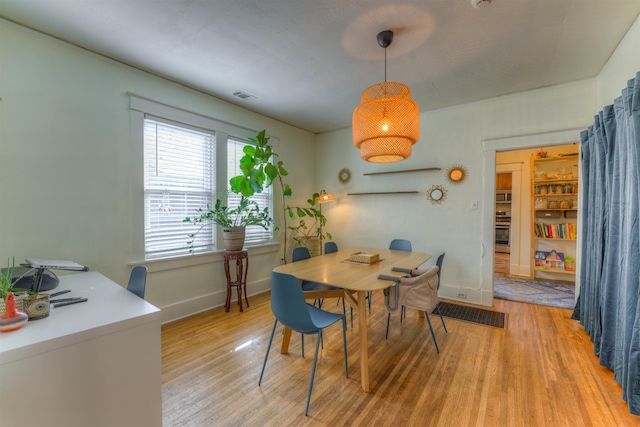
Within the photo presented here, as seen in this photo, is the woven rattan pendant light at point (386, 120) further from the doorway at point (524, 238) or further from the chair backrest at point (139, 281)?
the doorway at point (524, 238)

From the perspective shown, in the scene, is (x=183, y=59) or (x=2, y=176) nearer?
(x=2, y=176)

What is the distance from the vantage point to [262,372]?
1.97 metres

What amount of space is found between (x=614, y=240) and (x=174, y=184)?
167 inches

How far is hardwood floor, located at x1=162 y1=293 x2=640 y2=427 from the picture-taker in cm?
169

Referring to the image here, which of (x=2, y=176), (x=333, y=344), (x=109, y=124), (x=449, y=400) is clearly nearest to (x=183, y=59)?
(x=109, y=124)

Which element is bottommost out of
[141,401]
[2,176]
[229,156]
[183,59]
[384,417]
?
[384,417]

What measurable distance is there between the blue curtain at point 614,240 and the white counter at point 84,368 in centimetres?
283

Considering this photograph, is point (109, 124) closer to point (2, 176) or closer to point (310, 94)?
point (2, 176)

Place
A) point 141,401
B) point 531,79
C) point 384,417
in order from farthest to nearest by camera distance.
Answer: point 531,79 < point 384,417 < point 141,401

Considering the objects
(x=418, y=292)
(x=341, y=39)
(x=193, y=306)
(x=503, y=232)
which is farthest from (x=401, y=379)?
(x=503, y=232)

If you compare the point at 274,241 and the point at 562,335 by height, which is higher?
the point at 274,241

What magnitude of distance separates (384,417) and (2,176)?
10.8ft

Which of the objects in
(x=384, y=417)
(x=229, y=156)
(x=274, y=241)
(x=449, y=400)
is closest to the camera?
(x=384, y=417)

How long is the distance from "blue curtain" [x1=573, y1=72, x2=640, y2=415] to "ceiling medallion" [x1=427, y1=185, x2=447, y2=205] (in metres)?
1.47
